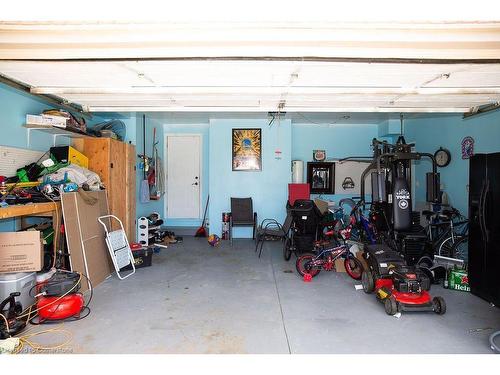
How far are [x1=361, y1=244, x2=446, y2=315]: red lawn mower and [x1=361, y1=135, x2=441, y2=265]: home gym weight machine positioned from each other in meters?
0.57

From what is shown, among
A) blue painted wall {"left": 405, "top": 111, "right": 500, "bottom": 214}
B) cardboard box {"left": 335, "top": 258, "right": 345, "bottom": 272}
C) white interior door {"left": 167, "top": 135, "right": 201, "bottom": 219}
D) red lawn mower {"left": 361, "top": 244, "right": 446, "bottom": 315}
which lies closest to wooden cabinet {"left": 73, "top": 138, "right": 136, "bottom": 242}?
white interior door {"left": 167, "top": 135, "right": 201, "bottom": 219}

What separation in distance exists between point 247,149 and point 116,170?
2747 millimetres

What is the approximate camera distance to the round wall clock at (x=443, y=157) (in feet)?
15.3

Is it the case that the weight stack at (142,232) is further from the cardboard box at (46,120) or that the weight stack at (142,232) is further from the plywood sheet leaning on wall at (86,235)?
the cardboard box at (46,120)

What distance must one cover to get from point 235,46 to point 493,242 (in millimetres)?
2889

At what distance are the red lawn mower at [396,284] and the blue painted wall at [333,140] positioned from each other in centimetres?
374

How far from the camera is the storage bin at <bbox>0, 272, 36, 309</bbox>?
238 cm

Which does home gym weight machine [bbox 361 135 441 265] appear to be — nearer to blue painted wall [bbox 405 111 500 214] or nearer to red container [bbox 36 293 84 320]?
blue painted wall [bbox 405 111 500 214]

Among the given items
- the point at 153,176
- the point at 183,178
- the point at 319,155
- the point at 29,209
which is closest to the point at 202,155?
the point at 183,178

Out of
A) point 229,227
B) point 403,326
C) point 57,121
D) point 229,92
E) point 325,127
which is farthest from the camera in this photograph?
point 325,127

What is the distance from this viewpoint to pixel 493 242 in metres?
2.45

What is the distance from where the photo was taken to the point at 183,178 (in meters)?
6.65

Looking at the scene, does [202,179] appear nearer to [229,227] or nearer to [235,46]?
[229,227]
